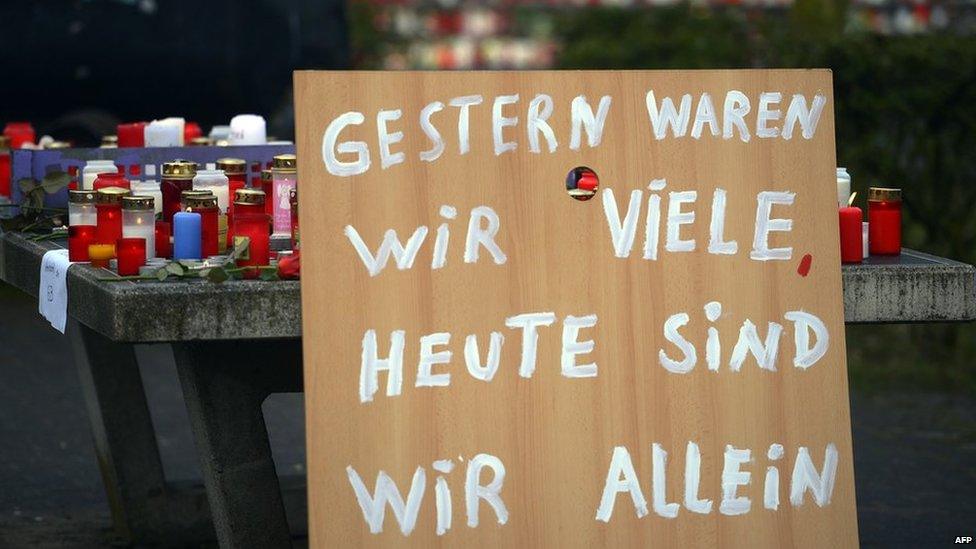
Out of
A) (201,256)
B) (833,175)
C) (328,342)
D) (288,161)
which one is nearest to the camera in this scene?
(328,342)

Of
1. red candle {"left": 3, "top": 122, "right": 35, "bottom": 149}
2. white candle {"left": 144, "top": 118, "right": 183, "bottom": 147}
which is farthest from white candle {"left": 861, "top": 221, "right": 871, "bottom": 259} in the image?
red candle {"left": 3, "top": 122, "right": 35, "bottom": 149}

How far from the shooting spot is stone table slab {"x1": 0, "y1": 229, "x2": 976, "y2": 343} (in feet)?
9.30

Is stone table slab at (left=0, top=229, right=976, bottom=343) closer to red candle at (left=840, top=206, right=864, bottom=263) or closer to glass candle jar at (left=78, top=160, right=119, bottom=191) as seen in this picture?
red candle at (left=840, top=206, right=864, bottom=263)

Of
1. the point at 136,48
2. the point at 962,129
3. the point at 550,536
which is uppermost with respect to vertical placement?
the point at 136,48

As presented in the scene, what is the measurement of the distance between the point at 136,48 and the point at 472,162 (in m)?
6.94

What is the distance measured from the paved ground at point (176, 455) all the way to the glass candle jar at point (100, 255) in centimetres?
160

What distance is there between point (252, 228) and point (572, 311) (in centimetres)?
63

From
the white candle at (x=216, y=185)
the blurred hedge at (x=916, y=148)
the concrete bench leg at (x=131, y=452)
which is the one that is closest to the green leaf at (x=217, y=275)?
the white candle at (x=216, y=185)

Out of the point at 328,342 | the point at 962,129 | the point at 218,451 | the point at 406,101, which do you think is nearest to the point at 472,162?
the point at 406,101

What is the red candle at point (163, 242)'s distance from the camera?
3295mm

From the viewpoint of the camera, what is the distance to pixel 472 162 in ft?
9.34

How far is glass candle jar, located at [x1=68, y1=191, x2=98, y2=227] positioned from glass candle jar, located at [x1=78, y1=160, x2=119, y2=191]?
287 mm

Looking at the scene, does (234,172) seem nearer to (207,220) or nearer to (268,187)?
(268,187)

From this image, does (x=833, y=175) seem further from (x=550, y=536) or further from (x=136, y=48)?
(x=136, y=48)
